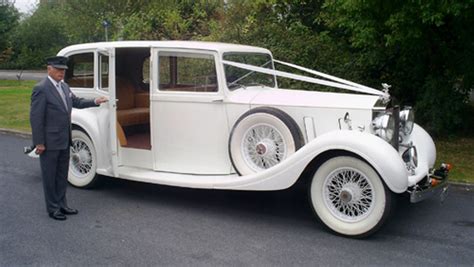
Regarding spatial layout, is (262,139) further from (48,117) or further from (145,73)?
(145,73)

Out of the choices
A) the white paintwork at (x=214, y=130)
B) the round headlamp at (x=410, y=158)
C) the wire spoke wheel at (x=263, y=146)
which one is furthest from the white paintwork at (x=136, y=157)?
the round headlamp at (x=410, y=158)

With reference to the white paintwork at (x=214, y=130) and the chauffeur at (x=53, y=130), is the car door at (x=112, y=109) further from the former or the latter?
the chauffeur at (x=53, y=130)

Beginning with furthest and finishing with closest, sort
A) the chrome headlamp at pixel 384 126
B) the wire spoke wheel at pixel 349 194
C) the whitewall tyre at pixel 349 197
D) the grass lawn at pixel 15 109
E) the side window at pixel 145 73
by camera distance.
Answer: the grass lawn at pixel 15 109 < the side window at pixel 145 73 < the chrome headlamp at pixel 384 126 < the wire spoke wheel at pixel 349 194 < the whitewall tyre at pixel 349 197

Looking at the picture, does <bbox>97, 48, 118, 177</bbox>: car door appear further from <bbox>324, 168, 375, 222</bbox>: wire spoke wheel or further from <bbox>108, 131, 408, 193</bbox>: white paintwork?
<bbox>324, 168, 375, 222</bbox>: wire spoke wheel

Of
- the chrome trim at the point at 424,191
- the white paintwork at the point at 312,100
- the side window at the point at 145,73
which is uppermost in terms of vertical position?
the side window at the point at 145,73

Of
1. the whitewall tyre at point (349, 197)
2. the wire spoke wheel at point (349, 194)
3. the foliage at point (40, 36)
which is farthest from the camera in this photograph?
the foliage at point (40, 36)

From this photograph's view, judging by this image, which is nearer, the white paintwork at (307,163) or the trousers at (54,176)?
the white paintwork at (307,163)

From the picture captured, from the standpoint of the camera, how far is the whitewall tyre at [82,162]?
22.0 ft

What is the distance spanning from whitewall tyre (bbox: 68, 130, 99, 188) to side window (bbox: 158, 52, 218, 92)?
4.53 ft

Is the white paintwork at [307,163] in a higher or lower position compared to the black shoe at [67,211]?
higher

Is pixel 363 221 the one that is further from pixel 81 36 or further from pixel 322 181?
pixel 81 36

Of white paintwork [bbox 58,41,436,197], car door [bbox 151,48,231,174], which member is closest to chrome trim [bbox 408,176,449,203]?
white paintwork [bbox 58,41,436,197]

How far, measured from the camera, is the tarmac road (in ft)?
15.1

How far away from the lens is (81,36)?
18641 mm
